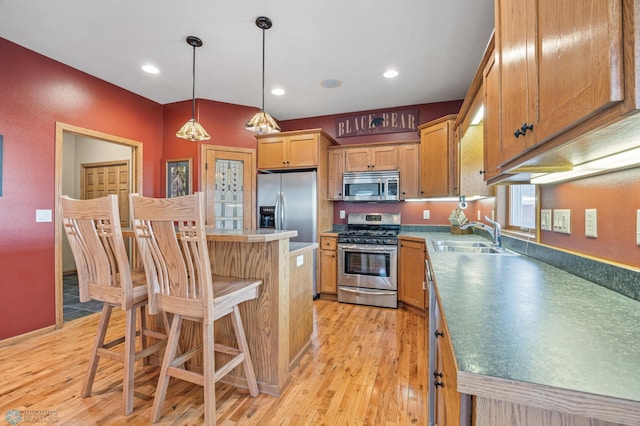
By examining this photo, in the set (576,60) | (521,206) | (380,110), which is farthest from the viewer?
(380,110)

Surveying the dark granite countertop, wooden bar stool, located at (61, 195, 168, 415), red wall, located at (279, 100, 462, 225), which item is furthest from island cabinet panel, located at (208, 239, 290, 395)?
red wall, located at (279, 100, 462, 225)

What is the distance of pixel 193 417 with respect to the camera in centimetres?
159

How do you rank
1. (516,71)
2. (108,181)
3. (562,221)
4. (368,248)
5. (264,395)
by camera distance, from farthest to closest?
(108,181) < (368,248) < (264,395) < (562,221) < (516,71)

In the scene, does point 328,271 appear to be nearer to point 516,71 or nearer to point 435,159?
point 435,159

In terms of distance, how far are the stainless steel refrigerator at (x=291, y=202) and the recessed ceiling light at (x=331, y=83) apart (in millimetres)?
1072

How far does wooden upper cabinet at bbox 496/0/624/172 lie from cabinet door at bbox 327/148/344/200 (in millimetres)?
2846

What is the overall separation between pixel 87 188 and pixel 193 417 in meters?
5.03

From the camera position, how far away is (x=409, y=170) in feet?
12.2

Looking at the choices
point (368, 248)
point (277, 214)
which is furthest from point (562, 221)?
point (277, 214)

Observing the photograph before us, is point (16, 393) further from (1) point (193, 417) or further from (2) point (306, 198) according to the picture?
(2) point (306, 198)

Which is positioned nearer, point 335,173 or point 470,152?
point 470,152

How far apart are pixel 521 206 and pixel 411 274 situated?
1.37 meters

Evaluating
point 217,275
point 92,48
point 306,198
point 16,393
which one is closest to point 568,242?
point 217,275

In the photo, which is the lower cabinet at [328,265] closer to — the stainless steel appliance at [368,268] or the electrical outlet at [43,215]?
the stainless steel appliance at [368,268]
